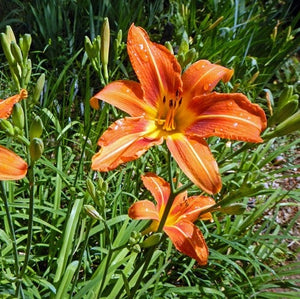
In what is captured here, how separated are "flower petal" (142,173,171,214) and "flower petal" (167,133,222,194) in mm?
293

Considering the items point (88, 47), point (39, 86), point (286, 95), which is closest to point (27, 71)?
point (39, 86)

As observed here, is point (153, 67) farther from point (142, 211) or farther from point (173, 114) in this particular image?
point (142, 211)

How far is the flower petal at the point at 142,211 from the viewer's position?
1.26 metres

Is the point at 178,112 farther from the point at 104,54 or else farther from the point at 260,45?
the point at 260,45

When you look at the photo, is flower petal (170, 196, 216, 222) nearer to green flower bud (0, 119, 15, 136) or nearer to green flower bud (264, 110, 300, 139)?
green flower bud (264, 110, 300, 139)

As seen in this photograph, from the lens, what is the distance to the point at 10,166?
95 centimetres

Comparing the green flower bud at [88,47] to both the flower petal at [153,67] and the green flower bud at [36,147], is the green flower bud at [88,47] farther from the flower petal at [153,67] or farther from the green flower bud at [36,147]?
the green flower bud at [36,147]

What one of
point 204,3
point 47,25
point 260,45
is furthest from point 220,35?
point 47,25

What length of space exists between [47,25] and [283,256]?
6.39 ft

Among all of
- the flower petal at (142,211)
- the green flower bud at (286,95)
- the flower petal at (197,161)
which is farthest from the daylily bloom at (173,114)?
the flower petal at (142,211)

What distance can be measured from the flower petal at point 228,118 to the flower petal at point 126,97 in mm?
137

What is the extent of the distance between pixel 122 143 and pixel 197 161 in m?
0.18

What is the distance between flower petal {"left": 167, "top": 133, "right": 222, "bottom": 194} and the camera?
3.17 ft

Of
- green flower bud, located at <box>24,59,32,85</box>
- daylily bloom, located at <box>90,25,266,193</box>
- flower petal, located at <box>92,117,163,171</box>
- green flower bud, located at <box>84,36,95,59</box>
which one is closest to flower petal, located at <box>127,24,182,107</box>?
daylily bloom, located at <box>90,25,266,193</box>
